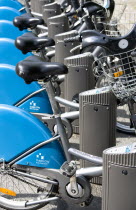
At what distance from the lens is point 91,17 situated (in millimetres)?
5227

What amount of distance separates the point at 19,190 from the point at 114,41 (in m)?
1.52

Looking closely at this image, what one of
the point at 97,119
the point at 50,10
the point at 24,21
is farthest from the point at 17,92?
the point at 50,10

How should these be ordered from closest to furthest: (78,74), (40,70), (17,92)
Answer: (40,70) → (17,92) → (78,74)

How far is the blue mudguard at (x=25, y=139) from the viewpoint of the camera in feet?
11.4

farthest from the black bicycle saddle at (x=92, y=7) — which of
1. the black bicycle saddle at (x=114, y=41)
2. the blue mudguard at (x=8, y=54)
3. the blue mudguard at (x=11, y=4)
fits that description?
the blue mudguard at (x=11, y=4)

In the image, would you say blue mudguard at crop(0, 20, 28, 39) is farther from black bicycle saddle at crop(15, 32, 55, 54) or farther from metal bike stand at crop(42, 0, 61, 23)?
black bicycle saddle at crop(15, 32, 55, 54)

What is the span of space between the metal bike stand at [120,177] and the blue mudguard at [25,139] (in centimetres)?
62

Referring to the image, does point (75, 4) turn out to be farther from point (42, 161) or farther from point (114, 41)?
point (42, 161)

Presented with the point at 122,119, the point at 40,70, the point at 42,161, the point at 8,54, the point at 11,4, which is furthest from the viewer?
the point at 11,4

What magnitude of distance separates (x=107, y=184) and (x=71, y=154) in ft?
1.78

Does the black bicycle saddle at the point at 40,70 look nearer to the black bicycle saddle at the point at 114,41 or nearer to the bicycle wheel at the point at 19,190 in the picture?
the black bicycle saddle at the point at 114,41

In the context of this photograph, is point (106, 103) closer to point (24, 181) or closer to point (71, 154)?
point (71, 154)

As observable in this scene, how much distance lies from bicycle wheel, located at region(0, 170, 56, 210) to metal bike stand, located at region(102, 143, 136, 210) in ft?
2.26

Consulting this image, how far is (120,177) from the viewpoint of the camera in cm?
286
